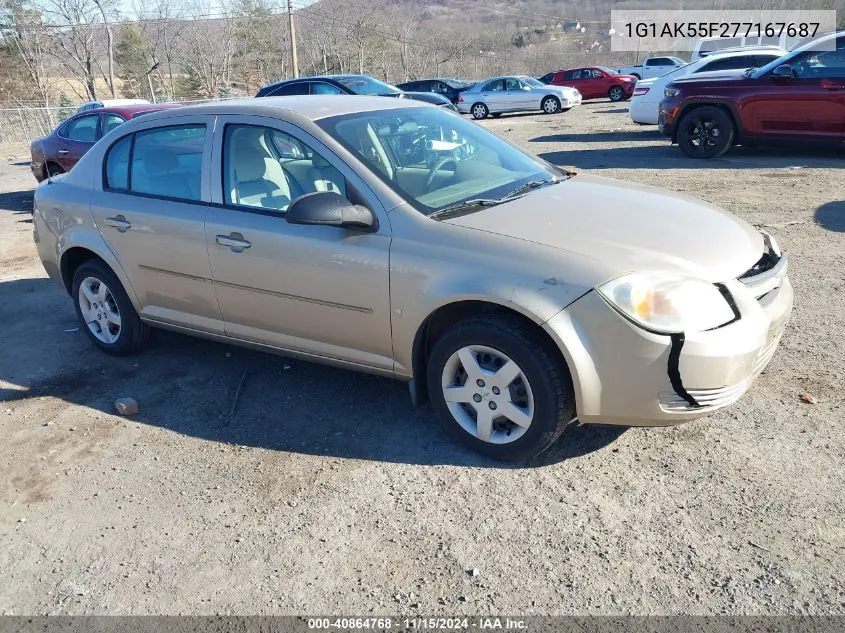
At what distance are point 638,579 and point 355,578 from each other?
108 centimetres

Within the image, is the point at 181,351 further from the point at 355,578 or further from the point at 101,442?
the point at 355,578

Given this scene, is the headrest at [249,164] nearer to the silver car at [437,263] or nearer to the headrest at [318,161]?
the silver car at [437,263]

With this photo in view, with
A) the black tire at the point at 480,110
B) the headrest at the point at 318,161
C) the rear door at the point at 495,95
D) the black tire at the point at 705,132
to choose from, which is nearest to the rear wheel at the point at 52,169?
the headrest at the point at 318,161

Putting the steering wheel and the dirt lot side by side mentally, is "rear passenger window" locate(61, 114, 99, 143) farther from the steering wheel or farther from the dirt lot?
the steering wheel

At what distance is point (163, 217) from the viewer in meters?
4.37

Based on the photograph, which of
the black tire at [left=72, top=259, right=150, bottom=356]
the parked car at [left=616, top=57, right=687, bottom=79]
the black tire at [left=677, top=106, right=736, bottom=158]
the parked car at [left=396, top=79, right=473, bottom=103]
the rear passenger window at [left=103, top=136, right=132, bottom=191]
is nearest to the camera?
the rear passenger window at [left=103, top=136, right=132, bottom=191]

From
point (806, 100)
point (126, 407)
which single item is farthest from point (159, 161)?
point (806, 100)

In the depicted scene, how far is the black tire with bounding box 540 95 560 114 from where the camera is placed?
81.3 ft

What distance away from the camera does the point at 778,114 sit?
35.0 ft

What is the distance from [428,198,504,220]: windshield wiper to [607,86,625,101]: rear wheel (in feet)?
92.5

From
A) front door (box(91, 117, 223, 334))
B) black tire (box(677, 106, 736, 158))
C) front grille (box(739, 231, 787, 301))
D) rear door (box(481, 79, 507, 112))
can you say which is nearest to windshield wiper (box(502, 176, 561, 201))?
front grille (box(739, 231, 787, 301))

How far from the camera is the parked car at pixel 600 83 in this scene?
29328mm

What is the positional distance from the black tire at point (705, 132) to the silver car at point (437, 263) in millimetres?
7862

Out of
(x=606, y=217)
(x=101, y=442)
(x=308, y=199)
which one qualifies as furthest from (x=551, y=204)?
(x=101, y=442)
